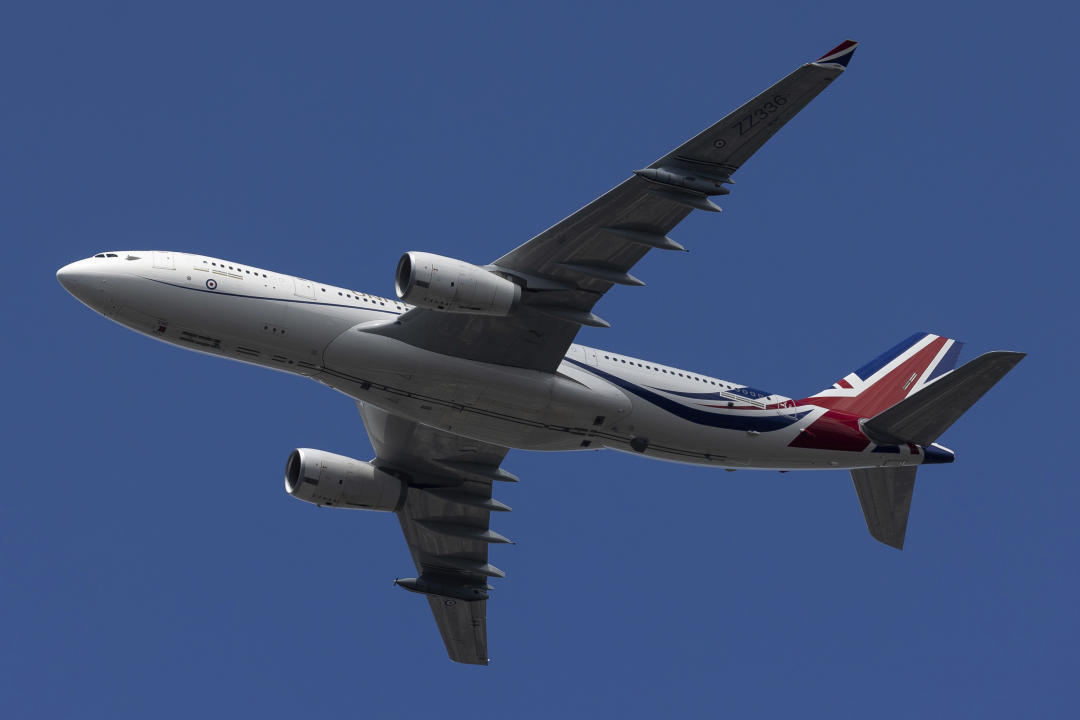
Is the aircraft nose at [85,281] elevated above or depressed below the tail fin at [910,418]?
above

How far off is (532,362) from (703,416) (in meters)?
6.52

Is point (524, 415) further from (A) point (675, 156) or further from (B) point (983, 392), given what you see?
(B) point (983, 392)

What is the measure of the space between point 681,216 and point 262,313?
1295 cm

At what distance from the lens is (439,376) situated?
4266 centimetres

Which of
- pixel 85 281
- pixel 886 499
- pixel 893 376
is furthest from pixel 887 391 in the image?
pixel 85 281

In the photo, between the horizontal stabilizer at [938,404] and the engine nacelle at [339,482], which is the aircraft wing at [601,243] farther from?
the horizontal stabilizer at [938,404]

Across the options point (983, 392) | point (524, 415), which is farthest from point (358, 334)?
point (983, 392)

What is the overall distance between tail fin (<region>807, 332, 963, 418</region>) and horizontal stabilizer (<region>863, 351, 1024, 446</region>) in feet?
4.47

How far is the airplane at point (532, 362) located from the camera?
40.2 m

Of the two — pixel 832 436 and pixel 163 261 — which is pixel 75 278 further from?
pixel 832 436

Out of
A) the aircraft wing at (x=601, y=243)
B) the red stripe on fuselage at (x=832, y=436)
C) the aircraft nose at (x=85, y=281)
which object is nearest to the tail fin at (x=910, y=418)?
the red stripe on fuselage at (x=832, y=436)

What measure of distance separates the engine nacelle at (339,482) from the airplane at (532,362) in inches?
2.3

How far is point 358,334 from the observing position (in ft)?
138

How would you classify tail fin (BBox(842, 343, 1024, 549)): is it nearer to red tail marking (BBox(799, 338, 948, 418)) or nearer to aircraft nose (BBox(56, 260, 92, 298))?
red tail marking (BBox(799, 338, 948, 418))
